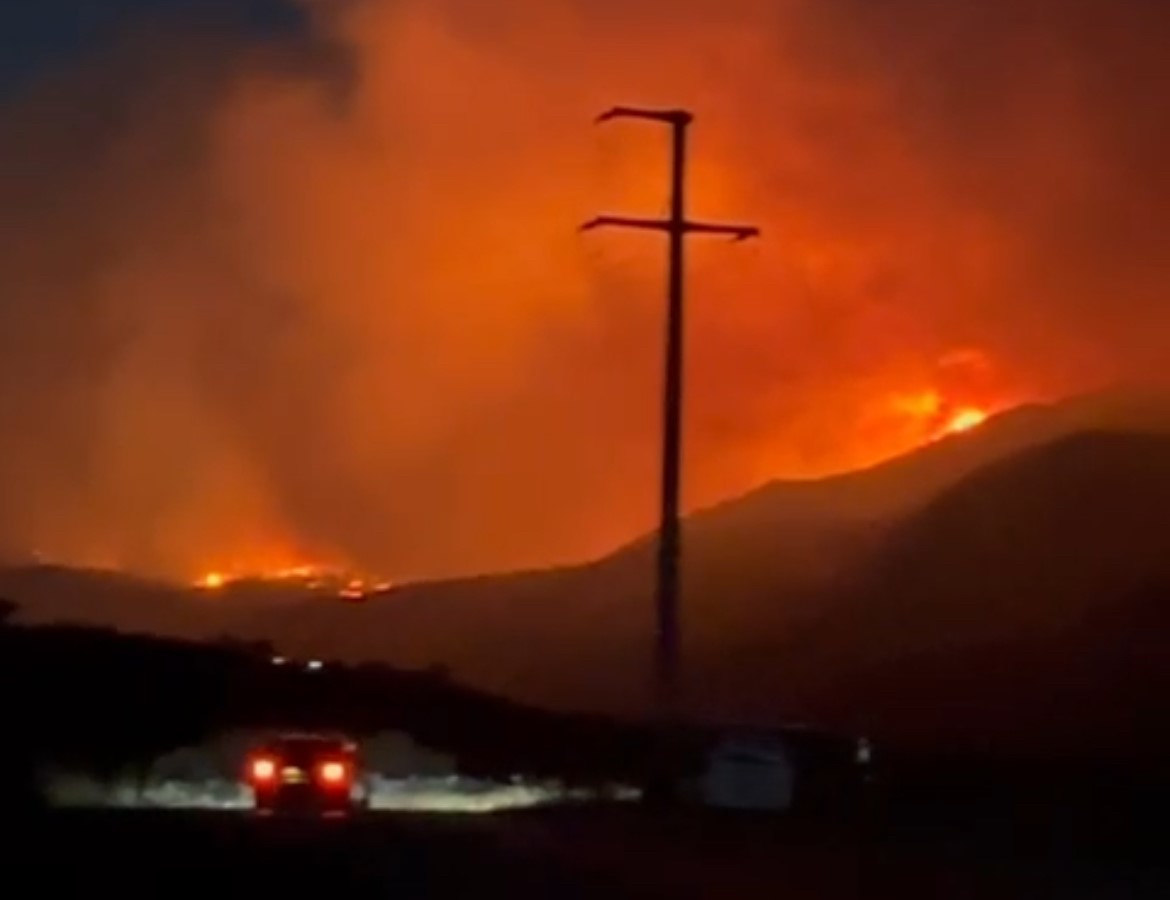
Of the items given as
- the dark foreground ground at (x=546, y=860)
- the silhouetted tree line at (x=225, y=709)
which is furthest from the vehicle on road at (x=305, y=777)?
the silhouetted tree line at (x=225, y=709)

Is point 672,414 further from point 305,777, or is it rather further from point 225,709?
point 225,709

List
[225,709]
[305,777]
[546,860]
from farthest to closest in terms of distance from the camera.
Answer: [225,709], [305,777], [546,860]

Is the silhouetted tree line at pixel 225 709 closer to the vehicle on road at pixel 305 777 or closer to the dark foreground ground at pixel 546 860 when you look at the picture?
the vehicle on road at pixel 305 777

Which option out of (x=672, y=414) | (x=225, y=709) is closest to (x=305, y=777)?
(x=672, y=414)

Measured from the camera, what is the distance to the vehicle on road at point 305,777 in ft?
169

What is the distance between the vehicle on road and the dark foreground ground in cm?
354

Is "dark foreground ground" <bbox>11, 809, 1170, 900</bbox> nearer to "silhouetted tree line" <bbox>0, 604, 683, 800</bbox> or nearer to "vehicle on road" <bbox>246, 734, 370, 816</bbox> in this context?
"vehicle on road" <bbox>246, 734, 370, 816</bbox>

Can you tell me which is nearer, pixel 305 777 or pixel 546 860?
pixel 546 860

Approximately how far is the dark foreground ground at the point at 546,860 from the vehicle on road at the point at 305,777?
3.54 meters

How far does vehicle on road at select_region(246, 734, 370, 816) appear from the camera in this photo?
51.4 metres

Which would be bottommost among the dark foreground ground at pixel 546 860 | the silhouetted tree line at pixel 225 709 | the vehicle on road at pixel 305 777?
the dark foreground ground at pixel 546 860

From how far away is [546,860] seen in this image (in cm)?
3694

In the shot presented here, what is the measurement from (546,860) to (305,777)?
50.0ft

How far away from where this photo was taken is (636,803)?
55.2 meters
